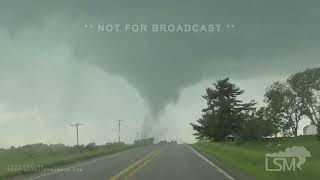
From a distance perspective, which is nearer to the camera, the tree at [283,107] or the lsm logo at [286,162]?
the lsm logo at [286,162]

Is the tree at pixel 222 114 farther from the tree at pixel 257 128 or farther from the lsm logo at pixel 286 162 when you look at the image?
the lsm logo at pixel 286 162

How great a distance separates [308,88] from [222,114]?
2170cm

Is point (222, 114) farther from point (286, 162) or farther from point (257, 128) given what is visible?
point (286, 162)

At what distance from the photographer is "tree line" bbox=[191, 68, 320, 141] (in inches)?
5113

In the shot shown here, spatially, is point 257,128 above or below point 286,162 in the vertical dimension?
above

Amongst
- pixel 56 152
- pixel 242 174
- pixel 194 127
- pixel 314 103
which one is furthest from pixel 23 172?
pixel 194 127

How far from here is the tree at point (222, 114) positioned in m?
142

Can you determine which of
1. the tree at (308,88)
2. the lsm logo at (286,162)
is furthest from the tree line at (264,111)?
the lsm logo at (286,162)

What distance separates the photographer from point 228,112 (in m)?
144

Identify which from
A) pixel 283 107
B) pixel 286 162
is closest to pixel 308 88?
pixel 283 107

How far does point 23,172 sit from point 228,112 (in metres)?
113

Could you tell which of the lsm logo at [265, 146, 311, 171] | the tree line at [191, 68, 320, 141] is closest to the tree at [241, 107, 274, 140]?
the tree line at [191, 68, 320, 141]

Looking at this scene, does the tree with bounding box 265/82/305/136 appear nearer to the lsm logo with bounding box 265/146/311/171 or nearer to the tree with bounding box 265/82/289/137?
the tree with bounding box 265/82/289/137

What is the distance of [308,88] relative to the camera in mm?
129125
